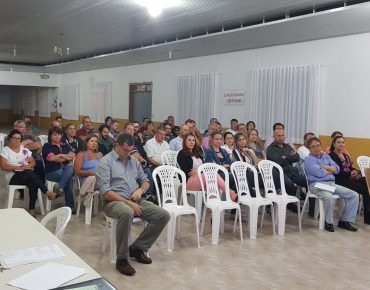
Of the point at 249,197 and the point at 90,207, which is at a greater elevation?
the point at 249,197

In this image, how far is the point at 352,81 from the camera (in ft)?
23.7

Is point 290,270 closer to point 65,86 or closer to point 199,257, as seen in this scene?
point 199,257

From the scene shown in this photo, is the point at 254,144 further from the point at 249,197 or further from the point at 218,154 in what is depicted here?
the point at 249,197

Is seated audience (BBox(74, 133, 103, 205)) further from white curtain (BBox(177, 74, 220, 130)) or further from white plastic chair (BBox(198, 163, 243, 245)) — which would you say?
white curtain (BBox(177, 74, 220, 130))

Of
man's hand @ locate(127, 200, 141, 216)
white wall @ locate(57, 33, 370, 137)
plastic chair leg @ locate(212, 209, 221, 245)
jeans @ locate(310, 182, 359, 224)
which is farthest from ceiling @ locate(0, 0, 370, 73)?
man's hand @ locate(127, 200, 141, 216)

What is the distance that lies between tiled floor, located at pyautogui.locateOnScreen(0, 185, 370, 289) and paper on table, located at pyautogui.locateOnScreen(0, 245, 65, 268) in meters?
1.32

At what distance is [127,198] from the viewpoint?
12.4 feet

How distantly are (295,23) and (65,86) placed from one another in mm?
12596

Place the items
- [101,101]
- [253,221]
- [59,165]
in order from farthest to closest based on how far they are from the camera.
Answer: [101,101]
[59,165]
[253,221]

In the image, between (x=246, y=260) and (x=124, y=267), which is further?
(x=246, y=260)

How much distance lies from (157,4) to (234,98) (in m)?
3.84

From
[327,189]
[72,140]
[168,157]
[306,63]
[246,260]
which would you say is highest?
[306,63]

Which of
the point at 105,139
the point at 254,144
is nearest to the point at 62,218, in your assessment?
the point at 105,139

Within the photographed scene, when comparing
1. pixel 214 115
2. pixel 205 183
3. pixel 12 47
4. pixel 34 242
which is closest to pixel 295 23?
pixel 205 183
